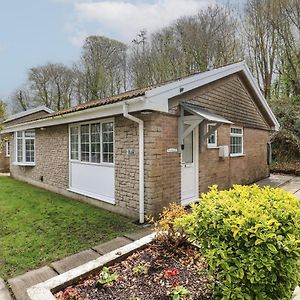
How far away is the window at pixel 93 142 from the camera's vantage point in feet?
26.8

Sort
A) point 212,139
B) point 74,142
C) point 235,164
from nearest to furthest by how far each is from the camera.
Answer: point 212,139 → point 74,142 → point 235,164

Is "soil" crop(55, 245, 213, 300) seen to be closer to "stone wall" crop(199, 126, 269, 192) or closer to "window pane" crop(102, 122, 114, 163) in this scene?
"window pane" crop(102, 122, 114, 163)

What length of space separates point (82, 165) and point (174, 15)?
57.5ft

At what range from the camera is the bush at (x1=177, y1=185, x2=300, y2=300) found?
103 inches

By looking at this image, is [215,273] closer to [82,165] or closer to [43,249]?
[43,249]

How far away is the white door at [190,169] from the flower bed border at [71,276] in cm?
368

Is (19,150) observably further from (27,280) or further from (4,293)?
(4,293)

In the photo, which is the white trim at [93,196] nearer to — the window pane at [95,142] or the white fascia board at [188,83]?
the window pane at [95,142]

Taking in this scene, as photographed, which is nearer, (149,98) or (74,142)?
(149,98)

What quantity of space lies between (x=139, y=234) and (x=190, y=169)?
321 centimetres

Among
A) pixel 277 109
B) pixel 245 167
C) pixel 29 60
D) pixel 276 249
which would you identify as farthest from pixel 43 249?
pixel 29 60

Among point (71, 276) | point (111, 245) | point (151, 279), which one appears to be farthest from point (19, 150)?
point (151, 279)

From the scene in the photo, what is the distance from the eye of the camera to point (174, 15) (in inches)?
854

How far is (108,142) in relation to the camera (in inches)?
323
